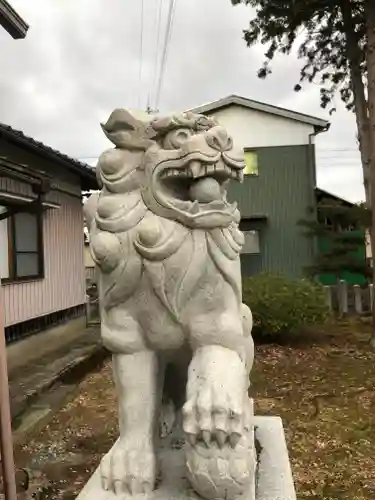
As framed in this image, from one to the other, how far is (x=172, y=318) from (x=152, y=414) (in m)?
0.29

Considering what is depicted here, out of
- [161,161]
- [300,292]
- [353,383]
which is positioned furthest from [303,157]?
[161,161]

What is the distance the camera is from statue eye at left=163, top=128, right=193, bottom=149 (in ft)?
5.08

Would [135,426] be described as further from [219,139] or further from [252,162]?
[252,162]

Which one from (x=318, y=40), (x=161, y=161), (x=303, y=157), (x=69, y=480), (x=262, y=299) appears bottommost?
(x=69, y=480)

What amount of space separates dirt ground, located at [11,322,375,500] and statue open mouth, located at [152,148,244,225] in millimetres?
2301

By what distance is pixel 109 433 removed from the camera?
172 inches

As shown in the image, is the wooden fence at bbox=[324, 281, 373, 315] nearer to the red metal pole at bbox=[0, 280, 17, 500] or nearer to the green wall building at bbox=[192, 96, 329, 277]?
the green wall building at bbox=[192, 96, 329, 277]

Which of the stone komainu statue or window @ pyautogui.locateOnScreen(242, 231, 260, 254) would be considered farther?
window @ pyautogui.locateOnScreen(242, 231, 260, 254)

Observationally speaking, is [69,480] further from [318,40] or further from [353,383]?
[318,40]

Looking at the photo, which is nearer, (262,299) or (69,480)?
(69,480)

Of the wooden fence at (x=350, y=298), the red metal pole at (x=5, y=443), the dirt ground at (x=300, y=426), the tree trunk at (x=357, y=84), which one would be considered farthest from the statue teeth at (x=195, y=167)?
the wooden fence at (x=350, y=298)

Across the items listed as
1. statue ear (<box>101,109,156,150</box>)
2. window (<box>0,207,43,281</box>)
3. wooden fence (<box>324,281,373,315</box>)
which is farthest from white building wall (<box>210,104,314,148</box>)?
statue ear (<box>101,109,156,150</box>)

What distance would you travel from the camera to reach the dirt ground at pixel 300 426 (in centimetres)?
341

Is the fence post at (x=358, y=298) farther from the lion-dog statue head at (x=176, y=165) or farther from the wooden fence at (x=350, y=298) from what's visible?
the lion-dog statue head at (x=176, y=165)
